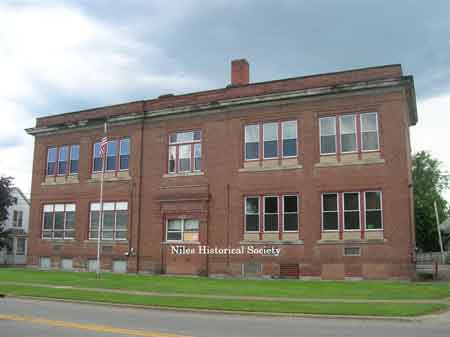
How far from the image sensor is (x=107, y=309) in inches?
639

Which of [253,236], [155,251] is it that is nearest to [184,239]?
[155,251]

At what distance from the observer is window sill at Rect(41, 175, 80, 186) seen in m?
36.3

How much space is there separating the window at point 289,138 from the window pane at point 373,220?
5311mm

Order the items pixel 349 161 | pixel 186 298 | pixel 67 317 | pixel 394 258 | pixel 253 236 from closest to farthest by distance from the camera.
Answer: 1. pixel 67 317
2. pixel 186 298
3. pixel 394 258
4. pixel 349 161
5. pixel 253 236

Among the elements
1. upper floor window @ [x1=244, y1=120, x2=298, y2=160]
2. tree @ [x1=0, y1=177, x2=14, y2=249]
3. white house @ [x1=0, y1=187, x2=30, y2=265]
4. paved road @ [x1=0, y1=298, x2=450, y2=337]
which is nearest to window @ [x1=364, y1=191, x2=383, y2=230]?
upper floor window @ [x1=244, y1=120, x2=298, y2=160]

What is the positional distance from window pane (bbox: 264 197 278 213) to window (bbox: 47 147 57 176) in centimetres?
1729

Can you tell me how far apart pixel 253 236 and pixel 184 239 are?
468cm

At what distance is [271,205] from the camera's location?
28.8 metres

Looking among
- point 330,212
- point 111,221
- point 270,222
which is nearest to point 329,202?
point 330,212

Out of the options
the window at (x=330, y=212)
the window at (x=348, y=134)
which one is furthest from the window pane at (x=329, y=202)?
the window at (x=348, y=134)

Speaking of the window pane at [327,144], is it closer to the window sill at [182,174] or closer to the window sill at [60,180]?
the window sill at [182,174]

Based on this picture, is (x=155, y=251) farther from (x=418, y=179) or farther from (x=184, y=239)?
(x=418, y=179)

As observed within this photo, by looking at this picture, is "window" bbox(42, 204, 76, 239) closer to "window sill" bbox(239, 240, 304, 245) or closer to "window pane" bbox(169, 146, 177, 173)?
"window pane" bbox(169, 146, 177, 173)

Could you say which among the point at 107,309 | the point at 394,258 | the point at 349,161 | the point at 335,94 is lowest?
the point at 107,309
